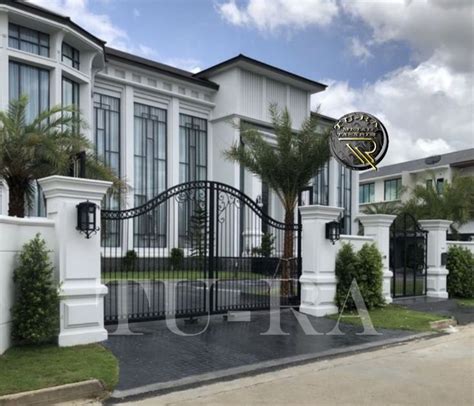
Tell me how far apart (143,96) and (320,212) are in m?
17.4

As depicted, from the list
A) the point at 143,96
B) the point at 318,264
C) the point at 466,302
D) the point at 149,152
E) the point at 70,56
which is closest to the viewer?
the point at 318,264

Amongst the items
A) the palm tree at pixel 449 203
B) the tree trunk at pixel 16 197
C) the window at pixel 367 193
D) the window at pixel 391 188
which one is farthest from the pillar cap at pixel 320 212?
the window at pixel 367 193

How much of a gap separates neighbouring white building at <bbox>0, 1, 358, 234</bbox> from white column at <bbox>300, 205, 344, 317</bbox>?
11.9 m

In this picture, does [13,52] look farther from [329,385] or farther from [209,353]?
[329,385]

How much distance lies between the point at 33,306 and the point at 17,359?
83 cm

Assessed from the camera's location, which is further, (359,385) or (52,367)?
(52,367)

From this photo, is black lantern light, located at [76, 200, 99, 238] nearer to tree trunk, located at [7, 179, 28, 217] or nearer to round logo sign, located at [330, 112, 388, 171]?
tree trunk, located at [7, 179, 28, 217]

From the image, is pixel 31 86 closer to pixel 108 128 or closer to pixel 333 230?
pixel 108 128

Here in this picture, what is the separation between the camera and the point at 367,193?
58.2m

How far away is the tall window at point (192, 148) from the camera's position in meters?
28.2

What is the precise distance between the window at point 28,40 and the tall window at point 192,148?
923cm

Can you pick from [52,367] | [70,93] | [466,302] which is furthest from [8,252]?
[70,93]

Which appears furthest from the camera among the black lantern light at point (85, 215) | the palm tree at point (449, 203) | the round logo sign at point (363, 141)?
the palm tree at point (449, 203)

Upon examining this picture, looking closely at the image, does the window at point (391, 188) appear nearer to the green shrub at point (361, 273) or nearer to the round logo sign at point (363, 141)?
the round logo sign at point (363, 141)
